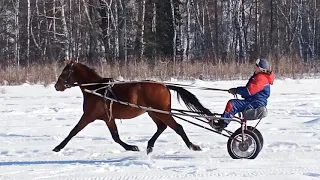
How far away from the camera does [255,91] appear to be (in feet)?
25.5

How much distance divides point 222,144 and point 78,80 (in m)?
2.50

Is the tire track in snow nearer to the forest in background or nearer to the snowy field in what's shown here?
the snowy field

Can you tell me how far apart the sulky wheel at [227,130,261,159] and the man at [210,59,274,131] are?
0.29 m

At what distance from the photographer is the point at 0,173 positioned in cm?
737

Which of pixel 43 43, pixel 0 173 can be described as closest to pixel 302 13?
pixel 43 43

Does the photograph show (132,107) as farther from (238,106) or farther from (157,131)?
(238,106)

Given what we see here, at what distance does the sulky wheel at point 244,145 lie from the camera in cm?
789

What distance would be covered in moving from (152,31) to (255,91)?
29.6 m

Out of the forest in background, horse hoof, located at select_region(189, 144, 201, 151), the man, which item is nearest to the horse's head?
horse hoof, located at select_region(189, 144, 201, 151)

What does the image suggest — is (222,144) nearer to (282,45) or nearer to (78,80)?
(78,80)

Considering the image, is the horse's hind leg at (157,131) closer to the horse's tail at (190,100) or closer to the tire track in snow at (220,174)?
the horse's tail at (190,100)

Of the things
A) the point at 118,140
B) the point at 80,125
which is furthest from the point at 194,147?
the point at 80,125

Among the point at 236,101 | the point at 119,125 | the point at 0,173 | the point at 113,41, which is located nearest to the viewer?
the point at 0,173

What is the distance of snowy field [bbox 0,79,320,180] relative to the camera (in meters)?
7.15
